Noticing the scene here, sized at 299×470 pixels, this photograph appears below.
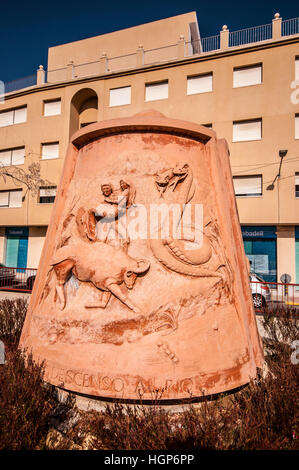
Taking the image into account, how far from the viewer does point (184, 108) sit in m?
17.1

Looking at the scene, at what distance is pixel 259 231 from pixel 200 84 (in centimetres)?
923

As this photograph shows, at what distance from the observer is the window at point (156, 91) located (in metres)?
17.7

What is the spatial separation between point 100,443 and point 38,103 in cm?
2220

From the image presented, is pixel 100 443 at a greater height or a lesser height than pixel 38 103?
lesser

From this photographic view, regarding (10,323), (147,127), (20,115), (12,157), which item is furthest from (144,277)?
(20,115)

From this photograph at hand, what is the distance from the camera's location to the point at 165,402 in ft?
10.7

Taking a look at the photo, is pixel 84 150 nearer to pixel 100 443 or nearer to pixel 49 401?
pixel 49 401

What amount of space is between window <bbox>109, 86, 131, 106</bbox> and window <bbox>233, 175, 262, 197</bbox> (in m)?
8.59

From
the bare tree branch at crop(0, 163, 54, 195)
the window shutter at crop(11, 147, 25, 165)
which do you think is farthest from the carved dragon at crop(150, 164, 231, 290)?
the window shutter at crop(11, 147, 25, 165)

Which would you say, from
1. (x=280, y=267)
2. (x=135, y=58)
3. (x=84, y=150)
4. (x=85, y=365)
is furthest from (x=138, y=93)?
(x=85, y=365)

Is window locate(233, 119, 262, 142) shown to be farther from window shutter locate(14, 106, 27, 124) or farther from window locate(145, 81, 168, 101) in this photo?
window shutter locate(14, 106, 27, 124)

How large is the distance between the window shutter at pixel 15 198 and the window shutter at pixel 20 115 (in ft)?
17.1

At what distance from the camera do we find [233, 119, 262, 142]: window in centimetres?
1614

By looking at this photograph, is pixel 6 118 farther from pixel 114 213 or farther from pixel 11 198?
pixel 114 213
